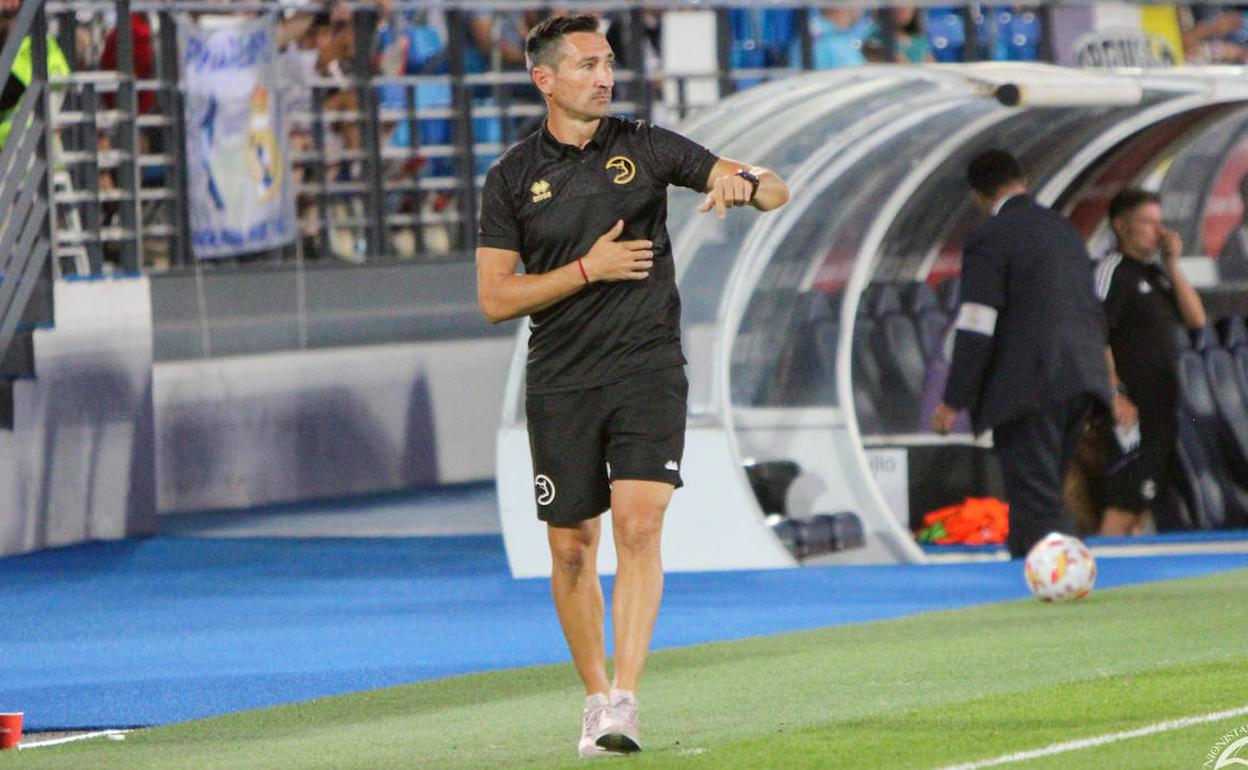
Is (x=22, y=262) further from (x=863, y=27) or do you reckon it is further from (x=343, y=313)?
(x=863, y=27)

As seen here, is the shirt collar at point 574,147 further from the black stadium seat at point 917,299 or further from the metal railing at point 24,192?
the black stadium seat at point 917,299

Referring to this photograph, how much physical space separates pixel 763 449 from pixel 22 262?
200 inches

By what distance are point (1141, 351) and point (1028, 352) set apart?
270 cm

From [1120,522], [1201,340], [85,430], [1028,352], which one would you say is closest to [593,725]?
[1028,352]

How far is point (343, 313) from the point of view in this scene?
20719mm

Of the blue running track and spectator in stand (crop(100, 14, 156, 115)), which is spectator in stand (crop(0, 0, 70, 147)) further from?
the blue running track

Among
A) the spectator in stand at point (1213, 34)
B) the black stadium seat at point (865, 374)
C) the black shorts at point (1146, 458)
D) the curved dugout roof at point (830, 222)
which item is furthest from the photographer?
the spectator in stand at point (1213, 34)

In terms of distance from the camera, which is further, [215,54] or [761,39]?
[761,39]

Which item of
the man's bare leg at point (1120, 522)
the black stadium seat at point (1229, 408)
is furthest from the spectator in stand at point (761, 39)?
the man's bare leg at point (1120, 522)

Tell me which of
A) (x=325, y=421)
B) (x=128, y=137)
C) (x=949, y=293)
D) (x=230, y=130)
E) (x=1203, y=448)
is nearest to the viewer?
(x=1203, y=448)

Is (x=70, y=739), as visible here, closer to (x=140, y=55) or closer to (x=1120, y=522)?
(x=1120, y=522)

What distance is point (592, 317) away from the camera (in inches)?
305

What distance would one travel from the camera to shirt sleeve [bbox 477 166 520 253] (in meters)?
7.80

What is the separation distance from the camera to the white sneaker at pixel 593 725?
7508mm
